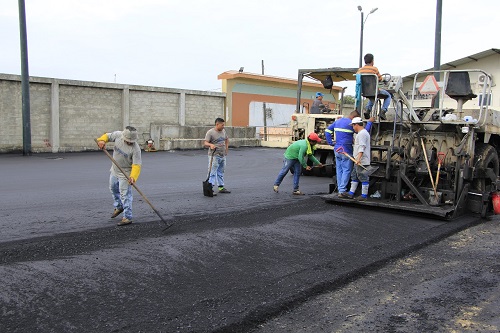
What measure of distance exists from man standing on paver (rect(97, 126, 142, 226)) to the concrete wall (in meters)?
13.0

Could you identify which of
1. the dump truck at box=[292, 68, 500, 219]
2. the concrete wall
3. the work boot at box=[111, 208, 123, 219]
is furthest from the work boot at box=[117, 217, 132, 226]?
the concrete wall

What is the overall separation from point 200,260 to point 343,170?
14.3 feet

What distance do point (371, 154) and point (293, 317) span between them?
539 centimetres

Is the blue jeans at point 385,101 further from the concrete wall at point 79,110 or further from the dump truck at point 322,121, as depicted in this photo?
the concrete wall at point 79,110

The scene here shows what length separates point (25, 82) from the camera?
16.8 m

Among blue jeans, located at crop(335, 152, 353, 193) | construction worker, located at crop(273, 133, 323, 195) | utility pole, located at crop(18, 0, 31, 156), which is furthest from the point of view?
utility pole, located at crop(18, 0, 31, 156)

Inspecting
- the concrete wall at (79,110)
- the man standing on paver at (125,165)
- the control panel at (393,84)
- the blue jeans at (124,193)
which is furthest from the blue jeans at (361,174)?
the concrete wall at (79,110)

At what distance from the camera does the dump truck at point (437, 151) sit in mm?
7871

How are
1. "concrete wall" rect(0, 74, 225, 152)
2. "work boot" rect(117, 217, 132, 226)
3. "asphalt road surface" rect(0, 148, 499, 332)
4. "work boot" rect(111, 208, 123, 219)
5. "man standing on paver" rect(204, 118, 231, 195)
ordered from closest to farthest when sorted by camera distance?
"asphalt road surface" rect(0, 148, 499, 332)
"work boot" rect(117, 217, 132, 226)
"work boot" rect(111, 208, 123, 219)
"man standing on paver" rect(204, 118, 231, 195)
"concrete wall" rect(0, 74, 225, 152)

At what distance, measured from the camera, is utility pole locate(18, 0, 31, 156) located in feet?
54.2

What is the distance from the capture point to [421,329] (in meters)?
3.81

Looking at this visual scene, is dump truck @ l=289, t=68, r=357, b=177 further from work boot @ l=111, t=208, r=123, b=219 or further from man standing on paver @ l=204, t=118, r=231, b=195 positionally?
work boot @ l=111, t=208, r=123, b=219

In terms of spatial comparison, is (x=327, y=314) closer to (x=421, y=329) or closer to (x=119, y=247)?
(x=421, y=329)

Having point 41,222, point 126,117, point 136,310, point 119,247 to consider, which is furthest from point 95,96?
point 136,310
